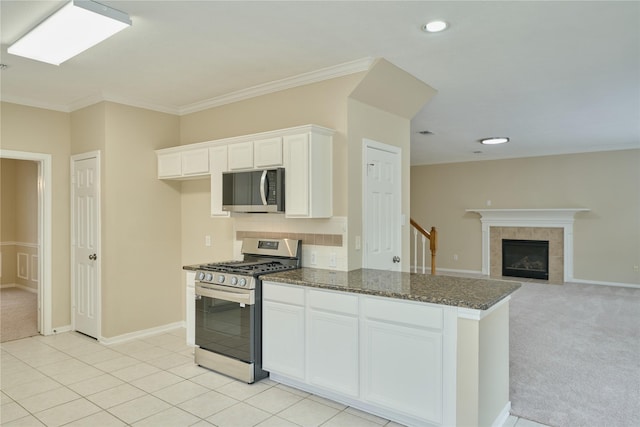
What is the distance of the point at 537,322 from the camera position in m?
5.30

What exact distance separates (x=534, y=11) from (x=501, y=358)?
7.31 feet

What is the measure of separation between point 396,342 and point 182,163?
302 centimetres

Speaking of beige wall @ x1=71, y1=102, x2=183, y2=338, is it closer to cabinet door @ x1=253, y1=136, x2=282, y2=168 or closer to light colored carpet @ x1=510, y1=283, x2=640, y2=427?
cabinet door @ x1=253, y1=136, x2=282, y2=168

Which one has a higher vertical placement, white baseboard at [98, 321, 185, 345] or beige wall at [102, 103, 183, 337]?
beige wall at [102, 103, 183, 337]

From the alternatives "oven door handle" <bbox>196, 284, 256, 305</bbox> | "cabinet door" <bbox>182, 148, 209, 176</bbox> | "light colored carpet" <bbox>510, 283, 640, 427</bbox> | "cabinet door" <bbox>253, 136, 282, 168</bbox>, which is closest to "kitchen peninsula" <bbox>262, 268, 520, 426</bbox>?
"oven door handle" <bbox>196, 284, 256, 305</bbox>

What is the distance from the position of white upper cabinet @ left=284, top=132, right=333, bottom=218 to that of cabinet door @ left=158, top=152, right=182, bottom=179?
1603 mm

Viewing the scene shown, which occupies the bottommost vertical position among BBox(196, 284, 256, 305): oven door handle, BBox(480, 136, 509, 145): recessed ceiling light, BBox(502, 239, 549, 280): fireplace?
BBox(502, 239, 549, 280): fireplace

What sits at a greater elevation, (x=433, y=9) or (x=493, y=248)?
(x=433, y=9)

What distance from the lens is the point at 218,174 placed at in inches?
161

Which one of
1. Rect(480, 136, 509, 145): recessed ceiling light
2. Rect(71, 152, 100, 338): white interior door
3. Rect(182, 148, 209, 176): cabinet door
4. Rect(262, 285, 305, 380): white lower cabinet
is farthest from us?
Rect(480, 136, 509, 145): recessed ceiling light

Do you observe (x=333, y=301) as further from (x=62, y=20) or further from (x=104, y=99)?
(x=104, y=99)

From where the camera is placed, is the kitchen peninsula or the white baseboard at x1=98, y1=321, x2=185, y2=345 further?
the white baseboard at x1=98, y1=321, x2=185, y2=345

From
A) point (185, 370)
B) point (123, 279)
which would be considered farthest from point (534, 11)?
point (123, 279)

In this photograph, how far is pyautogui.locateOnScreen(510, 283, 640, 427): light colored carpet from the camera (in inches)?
117
